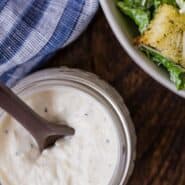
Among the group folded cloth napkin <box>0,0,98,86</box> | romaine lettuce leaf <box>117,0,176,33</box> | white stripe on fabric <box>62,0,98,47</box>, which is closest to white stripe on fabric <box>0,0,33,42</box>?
folded cloth napkin <box>0,0,98,86</box>

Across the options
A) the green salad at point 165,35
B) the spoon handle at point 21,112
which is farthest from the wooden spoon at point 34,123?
the green salad at point 165,35

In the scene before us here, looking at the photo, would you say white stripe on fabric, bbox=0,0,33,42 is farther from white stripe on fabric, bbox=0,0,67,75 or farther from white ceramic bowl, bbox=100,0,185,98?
white ceramic bowl, bbox=100,0,185,98

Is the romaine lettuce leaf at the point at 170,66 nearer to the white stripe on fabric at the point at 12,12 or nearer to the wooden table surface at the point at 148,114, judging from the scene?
the wooden table surface at the point at 148,114

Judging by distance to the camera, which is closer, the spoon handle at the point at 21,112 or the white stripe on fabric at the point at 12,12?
the spoon handle at the point at 21,112

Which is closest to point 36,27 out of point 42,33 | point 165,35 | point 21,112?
point 42,33

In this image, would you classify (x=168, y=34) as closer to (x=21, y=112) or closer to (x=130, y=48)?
(x=130, y=48)
